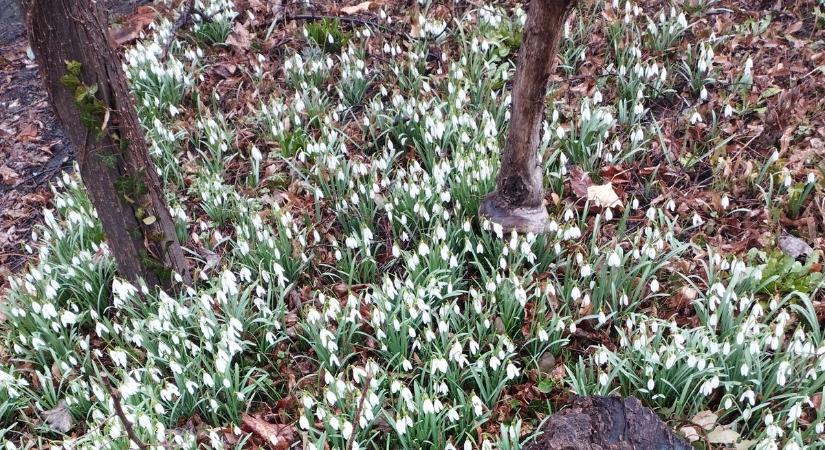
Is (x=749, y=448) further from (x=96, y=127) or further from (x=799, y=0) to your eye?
(x=799, y=0)

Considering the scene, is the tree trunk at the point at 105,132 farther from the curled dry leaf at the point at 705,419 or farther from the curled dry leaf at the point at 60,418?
the curled dry leaf at the point at 705,419

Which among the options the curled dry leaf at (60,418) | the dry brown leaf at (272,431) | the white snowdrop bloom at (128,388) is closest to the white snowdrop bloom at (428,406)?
the dry brown leaf at (272,431)

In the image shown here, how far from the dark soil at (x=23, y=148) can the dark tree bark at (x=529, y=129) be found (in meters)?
2.78

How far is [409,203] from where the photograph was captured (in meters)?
3.74

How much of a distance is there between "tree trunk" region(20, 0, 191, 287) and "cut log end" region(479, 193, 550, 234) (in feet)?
5.35

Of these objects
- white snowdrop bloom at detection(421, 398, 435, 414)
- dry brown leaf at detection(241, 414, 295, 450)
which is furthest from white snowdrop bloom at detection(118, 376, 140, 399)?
white snowdrop bloom at detection(421, 398, 435, 414)

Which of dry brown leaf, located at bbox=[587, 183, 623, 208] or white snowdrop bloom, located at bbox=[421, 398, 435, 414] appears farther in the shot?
dry brown leaf, located at bbox=[587, 183, 623, 208]

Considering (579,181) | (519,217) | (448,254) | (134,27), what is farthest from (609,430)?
(134,27)

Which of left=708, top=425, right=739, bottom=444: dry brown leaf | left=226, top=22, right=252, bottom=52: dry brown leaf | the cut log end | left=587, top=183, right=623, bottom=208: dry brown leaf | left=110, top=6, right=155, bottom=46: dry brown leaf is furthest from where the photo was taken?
left=110, top=6, right=155, bottom=46: dry brown leaf

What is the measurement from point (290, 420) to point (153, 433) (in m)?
0.60

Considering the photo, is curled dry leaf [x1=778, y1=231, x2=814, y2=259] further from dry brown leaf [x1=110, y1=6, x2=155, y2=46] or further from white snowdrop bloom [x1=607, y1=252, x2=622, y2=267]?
dry brown leaf [x1=110, y1=6, x2=155, y2=46]

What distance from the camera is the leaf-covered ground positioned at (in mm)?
2895

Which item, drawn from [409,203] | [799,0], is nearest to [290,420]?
[409,203]

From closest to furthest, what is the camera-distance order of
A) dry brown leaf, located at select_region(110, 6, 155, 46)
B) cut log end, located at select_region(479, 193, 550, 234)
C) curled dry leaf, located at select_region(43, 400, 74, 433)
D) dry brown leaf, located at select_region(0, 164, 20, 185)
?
curled dry leaf, located at select_region(43, 400, 74, 433), cut log end, located at select_region(479, 193, 550, 234), dry brown leaf, located at select_region(0, 164, 20, 185), dry brown leaf, located at select_region(110, 6, 155, 46)
